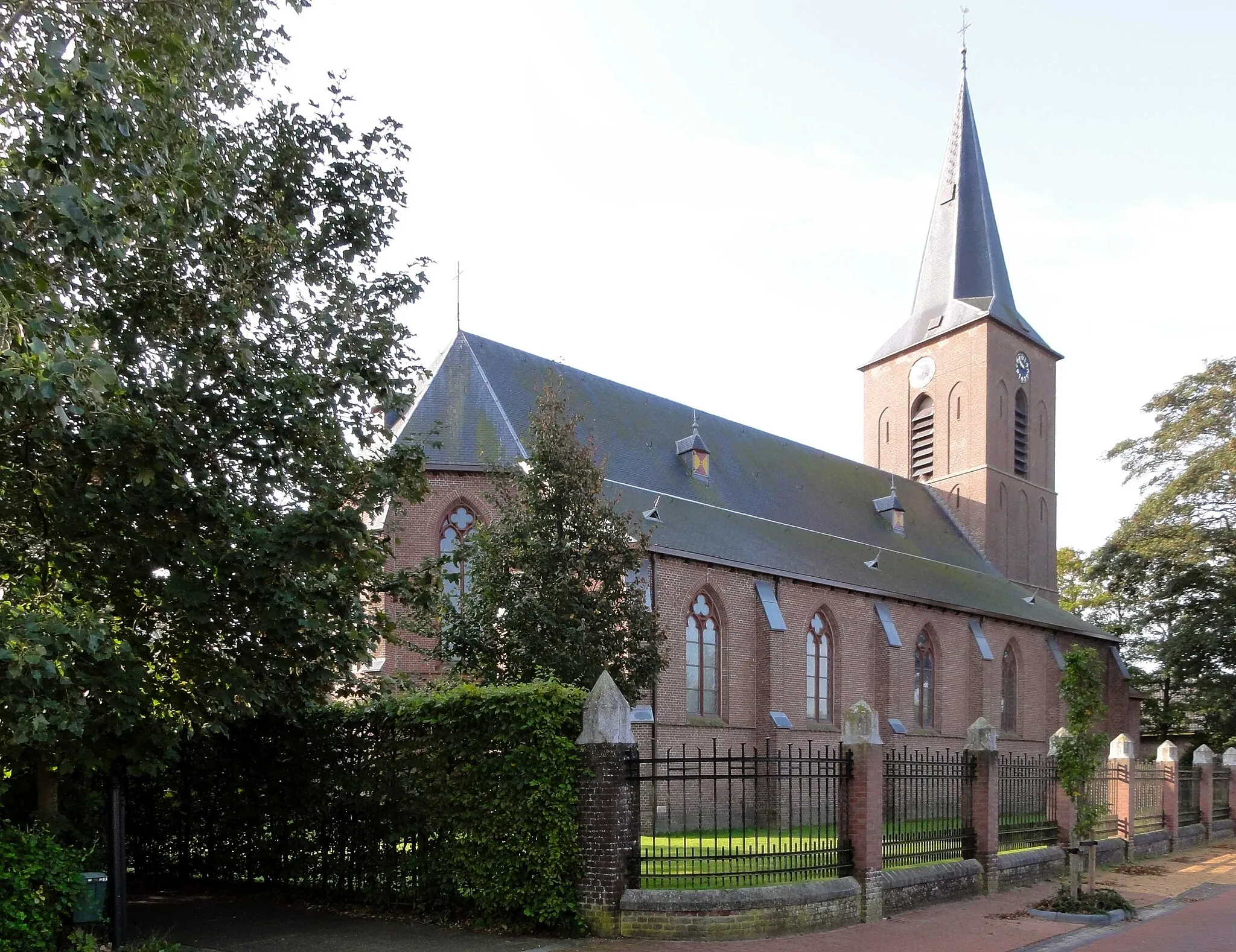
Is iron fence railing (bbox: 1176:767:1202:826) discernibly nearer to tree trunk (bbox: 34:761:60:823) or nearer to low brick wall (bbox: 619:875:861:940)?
low brick wall (bbox: 619:875:861:940)

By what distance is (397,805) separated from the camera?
1179 cm

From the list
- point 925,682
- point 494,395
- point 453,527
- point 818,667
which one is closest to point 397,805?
point 453,527

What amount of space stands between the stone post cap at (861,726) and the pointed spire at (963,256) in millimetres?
27424

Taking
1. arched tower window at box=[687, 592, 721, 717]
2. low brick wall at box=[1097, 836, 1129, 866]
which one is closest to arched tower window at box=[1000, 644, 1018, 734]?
arched tower window at box=[687, 592, 721, 717]

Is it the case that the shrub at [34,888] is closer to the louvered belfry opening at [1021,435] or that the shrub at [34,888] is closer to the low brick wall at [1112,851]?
the low brick wall at [1112,851]

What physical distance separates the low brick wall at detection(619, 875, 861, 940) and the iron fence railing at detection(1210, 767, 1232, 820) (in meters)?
18.4

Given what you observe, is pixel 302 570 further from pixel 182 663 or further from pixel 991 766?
pixel 991 766

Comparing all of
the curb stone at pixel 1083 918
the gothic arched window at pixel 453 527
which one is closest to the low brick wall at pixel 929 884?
the curb stone at pixel 1083 918

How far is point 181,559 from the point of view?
368 inches

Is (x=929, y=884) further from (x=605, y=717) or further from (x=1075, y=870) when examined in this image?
(x=605, y=717)

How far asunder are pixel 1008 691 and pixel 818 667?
1016cm

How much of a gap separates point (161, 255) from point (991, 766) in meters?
12.5

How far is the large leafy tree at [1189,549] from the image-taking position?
1302 inches

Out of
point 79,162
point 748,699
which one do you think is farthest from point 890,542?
point 79,162
